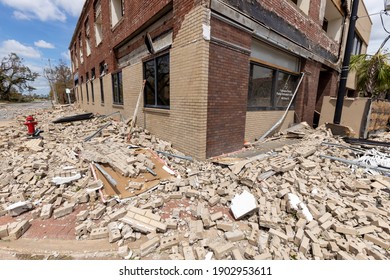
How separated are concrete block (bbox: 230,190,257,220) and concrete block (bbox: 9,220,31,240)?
Result: 10.3 feet

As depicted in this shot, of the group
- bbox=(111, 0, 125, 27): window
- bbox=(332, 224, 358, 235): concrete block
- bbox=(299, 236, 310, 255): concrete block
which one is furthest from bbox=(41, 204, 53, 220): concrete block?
bbox=(111, 0, 125, 27): window

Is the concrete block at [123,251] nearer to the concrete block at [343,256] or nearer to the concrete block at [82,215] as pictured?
the concrete block at [82,215]

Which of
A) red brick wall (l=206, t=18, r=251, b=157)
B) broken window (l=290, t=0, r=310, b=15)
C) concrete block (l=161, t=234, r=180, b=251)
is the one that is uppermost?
broken window (l=290, t=0, r=310, b=15)

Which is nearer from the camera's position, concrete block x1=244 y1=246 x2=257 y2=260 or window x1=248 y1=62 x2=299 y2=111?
concrete block x1=244 y1=246 x2=257 y2=260

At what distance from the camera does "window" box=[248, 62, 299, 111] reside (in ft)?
21.0

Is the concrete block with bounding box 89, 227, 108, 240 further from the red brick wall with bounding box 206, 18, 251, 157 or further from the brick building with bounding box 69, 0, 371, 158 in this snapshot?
the red brick wall with bounding box 206, 18, 251, 157

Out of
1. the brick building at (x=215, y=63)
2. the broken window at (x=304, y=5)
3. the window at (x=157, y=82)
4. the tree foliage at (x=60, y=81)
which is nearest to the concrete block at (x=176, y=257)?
the brick building at (x=215, y=63)

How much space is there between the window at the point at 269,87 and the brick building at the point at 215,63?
0.04 meters

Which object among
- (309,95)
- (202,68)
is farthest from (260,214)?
(309,95)

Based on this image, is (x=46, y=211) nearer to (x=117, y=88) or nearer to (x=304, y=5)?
(x=117, y=88)

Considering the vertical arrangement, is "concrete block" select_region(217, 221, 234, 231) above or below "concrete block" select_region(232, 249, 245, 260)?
above

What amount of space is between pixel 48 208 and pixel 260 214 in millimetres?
3483

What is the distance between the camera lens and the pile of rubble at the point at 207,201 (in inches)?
96.7
